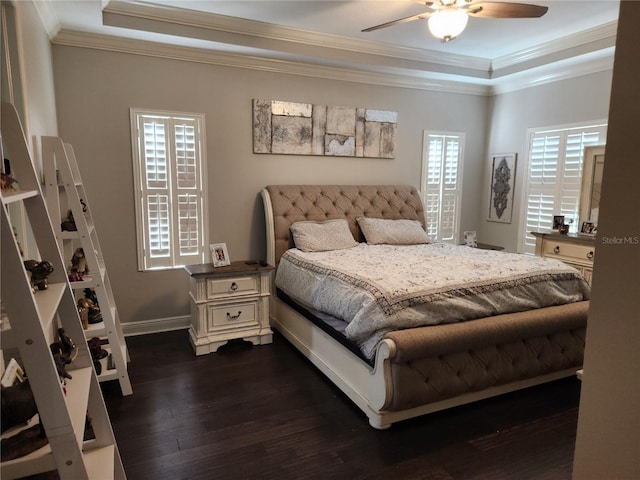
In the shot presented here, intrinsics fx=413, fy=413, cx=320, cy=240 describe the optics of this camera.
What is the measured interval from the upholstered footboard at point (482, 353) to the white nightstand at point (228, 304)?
1.53 meters

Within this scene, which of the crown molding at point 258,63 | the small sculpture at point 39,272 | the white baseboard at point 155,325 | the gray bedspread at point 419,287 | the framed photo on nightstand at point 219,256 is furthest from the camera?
the white baseboard at point 155,325

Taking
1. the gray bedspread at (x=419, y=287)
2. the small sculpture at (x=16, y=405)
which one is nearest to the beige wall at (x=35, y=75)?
the small sculpture at (x=16, y=405)

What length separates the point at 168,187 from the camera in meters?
3.66

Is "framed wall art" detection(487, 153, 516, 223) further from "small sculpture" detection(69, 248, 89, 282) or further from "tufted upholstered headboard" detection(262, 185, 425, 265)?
"small sculpture" detection(69, 248, 89, 282)

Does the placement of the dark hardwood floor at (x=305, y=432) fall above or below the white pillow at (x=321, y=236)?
below

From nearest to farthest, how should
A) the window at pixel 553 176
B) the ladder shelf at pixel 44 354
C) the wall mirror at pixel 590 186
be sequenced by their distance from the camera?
the ladder shelf at pixel 44 354
the wall mirror at pixel 590 186
the window at pixel 553 176

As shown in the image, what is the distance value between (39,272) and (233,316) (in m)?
2.17

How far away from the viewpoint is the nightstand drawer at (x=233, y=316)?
3.33 meters

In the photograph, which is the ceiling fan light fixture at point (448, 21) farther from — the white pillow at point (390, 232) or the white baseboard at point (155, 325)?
the white baseboard at point (155, 325)

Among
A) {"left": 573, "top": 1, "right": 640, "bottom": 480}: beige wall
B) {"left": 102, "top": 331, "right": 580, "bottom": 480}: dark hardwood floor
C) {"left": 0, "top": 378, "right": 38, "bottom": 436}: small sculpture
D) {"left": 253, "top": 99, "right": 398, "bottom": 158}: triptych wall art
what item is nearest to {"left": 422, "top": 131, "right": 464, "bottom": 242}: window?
{"left": 253, "top": 99, "right": 398, "bottom": 158}: triptych wall art

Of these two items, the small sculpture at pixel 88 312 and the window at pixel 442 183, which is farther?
the window at pixel 442 183

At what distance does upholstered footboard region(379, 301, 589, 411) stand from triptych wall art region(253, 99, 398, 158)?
97.1 inches

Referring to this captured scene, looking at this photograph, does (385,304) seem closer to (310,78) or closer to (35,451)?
(35,451)

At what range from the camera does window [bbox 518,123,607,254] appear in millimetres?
4063
